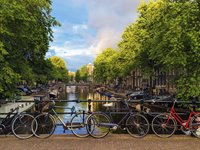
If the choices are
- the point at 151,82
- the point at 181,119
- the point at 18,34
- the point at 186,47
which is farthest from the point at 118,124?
the point at 151,82

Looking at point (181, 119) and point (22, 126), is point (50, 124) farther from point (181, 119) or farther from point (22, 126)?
point (181, 119)

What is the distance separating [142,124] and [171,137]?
3.37ft

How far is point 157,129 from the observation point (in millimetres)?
11227

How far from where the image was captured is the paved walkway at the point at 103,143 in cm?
957

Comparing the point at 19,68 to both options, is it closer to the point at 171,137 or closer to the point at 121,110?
the point at 121,110

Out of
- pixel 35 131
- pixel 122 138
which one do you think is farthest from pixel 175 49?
pixel 35 131

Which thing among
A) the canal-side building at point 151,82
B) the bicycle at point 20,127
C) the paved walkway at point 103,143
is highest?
the canal-side building at point 151,82

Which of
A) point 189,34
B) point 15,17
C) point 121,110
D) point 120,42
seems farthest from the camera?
point 120,42

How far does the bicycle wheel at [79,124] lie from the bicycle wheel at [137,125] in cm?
142

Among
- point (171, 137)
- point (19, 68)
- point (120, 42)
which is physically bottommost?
point (171, 137)

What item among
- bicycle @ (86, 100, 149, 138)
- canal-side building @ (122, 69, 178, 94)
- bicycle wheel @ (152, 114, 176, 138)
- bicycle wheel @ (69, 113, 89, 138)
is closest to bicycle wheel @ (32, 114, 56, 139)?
bicycle wheel @ (69, 113, 89, 138)

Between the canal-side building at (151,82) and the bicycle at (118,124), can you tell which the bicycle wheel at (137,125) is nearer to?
the bicycle at (118,124)

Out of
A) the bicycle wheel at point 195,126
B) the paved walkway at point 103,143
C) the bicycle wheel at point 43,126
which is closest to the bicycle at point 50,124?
the bicycle wheel at point 43,126

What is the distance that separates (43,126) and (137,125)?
3.08m
